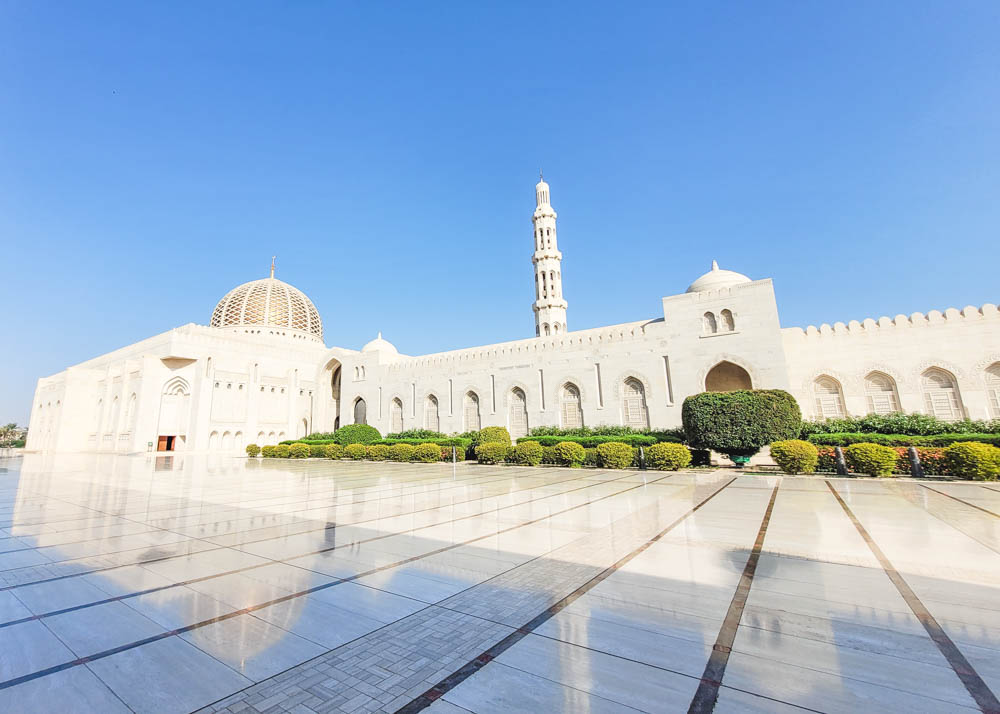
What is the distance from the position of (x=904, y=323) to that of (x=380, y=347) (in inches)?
1135

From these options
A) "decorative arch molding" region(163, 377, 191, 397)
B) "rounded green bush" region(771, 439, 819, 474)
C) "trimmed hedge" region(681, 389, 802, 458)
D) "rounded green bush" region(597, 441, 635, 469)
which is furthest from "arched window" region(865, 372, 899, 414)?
"decorative arch molding" region(163, 377, 191, 397)

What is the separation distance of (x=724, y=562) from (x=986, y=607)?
1.63 m

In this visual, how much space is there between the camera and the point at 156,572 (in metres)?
3.95

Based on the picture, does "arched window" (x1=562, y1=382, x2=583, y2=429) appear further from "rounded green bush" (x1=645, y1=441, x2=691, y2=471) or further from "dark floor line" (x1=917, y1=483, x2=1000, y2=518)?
"dark floor line" (x1=917, y1=483, x2=1000, y2=518)

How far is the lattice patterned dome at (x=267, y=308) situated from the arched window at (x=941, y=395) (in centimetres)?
4171

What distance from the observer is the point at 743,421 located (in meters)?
13.4

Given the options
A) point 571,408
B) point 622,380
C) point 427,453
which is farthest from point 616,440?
point 427,453

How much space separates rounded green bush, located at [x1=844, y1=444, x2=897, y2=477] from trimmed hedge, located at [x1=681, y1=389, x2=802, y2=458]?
2723mm

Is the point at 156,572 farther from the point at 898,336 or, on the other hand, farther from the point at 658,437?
the point at 898,336

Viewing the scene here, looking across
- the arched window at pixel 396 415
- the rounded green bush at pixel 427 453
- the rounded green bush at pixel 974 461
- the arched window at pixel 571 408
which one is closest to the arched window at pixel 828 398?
the rounded green bush at pixel 974 461

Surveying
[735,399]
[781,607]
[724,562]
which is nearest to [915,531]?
[724,562]

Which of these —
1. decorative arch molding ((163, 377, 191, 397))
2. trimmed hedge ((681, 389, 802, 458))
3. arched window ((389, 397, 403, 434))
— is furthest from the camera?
decorative arch molding ((163, 377, 191, 397))

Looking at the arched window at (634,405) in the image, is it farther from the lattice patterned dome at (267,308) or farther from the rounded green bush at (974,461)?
the lattice patterned dome at (267,308)

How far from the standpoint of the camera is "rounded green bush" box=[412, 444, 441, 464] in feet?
60.2
